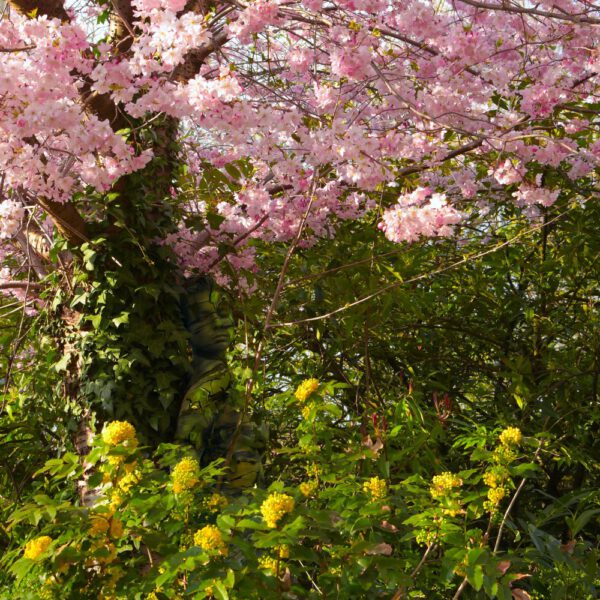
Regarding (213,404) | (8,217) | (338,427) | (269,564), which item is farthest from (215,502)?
(338,427)

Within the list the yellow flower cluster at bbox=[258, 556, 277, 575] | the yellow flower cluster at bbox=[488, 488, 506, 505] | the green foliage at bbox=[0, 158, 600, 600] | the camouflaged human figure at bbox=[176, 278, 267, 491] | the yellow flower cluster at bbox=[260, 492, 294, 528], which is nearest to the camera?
the yellow flower cluster at bbox=[260, 492, 294, 528]

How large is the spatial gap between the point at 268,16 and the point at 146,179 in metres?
1.00

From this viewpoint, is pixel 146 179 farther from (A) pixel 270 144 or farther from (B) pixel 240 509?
(B) pixel 240 509

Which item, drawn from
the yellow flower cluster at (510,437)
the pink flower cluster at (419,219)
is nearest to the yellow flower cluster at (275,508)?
the yellow flower cluster at (510,437)

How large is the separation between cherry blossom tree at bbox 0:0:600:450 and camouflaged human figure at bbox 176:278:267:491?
8cm

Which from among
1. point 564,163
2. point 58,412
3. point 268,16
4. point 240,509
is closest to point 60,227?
point 58,412

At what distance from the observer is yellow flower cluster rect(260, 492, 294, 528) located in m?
1.95

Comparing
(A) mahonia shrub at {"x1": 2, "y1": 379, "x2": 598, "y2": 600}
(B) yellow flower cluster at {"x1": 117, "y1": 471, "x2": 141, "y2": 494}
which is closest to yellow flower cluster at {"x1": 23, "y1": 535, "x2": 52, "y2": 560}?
(A) mahonia shrub at {"x1": 2, "y1": 379, "x2": 598, "y2": 600}

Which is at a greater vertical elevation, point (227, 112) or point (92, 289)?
point (227, 112)

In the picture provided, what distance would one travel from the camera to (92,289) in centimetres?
366

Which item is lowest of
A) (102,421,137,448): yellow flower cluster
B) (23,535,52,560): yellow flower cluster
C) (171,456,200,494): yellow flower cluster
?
(171,456,200,494): yellow flower cluster

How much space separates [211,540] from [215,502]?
360 mm

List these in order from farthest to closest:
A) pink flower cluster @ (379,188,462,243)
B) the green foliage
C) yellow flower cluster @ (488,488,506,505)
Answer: pink flower cluster @ (379,188,462,243), yellow flower cluster @ (488,488,506,505), the green foliage

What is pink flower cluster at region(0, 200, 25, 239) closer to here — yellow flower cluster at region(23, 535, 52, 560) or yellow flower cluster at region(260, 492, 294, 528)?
yellow flower cluster at region(23, 535, 52, 560)
